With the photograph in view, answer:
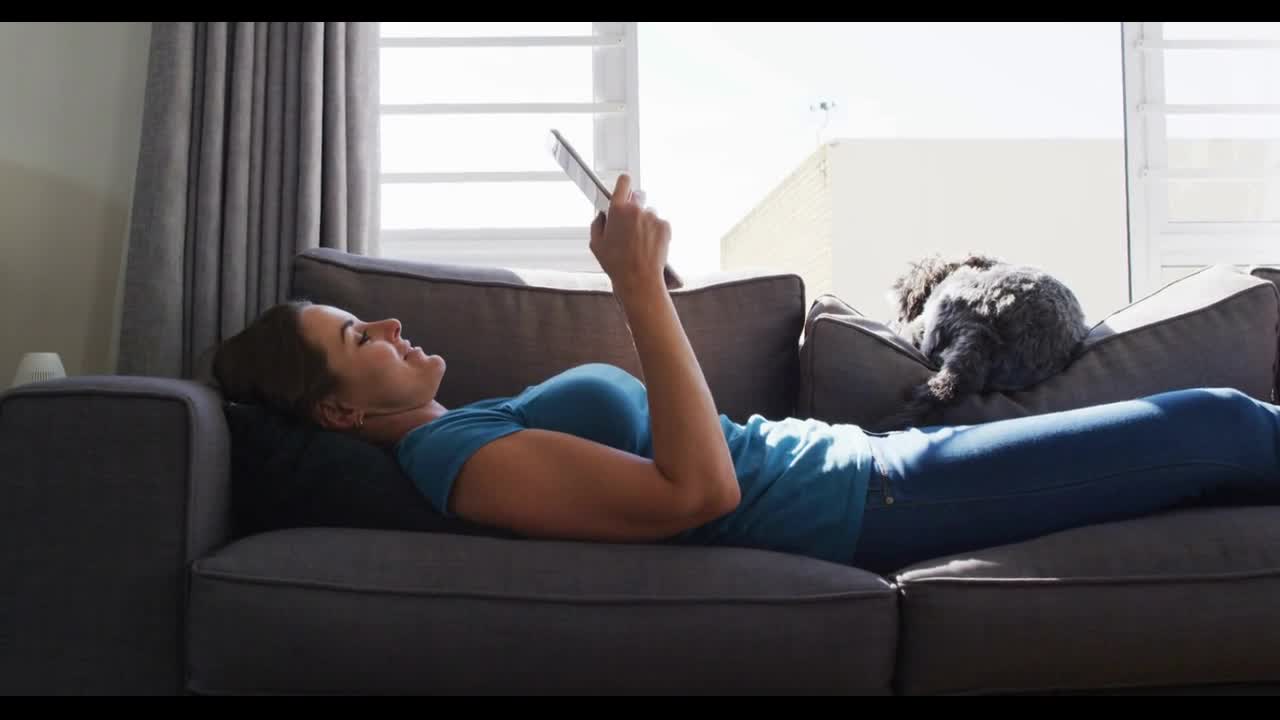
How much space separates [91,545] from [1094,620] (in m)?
1.22

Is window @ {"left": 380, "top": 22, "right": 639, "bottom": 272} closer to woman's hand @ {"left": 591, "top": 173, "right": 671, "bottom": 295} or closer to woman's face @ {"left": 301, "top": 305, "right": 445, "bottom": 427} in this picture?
woman's face @ {"left": 301, "top": 305, "right": 445, "bottom": 427}

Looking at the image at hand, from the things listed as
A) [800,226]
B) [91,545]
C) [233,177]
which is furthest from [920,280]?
[800,226]

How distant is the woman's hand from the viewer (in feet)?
3.64

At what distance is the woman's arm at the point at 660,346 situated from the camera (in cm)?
112

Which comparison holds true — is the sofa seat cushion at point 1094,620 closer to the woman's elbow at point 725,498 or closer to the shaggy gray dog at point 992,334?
the woman's elbow at point 725,498

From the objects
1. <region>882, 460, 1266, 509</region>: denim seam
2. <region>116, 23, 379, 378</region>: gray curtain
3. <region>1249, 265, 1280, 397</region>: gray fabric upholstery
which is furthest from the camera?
<region>116, 23, 379, 378</region>: gray curtain

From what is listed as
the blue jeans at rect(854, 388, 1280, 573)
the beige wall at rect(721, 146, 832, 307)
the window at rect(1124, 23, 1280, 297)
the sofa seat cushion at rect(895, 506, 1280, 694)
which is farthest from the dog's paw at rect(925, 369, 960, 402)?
the beige wall at rect(721, 146, 832, 307)

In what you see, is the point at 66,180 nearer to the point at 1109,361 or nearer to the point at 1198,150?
the point at 1109,361

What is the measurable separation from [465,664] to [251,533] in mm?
462

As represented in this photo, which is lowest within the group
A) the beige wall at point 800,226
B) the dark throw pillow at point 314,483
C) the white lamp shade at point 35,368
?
the dark throw pillow at point 314,483

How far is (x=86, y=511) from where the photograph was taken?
1.16 m

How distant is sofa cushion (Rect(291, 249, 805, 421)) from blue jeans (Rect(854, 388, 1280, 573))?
1.87ft

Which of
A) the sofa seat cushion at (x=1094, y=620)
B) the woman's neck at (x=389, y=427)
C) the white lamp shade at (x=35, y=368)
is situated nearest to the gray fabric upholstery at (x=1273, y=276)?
the sofa seat cushion at (x=1094, y=620)

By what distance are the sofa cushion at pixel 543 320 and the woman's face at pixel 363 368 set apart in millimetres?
282
